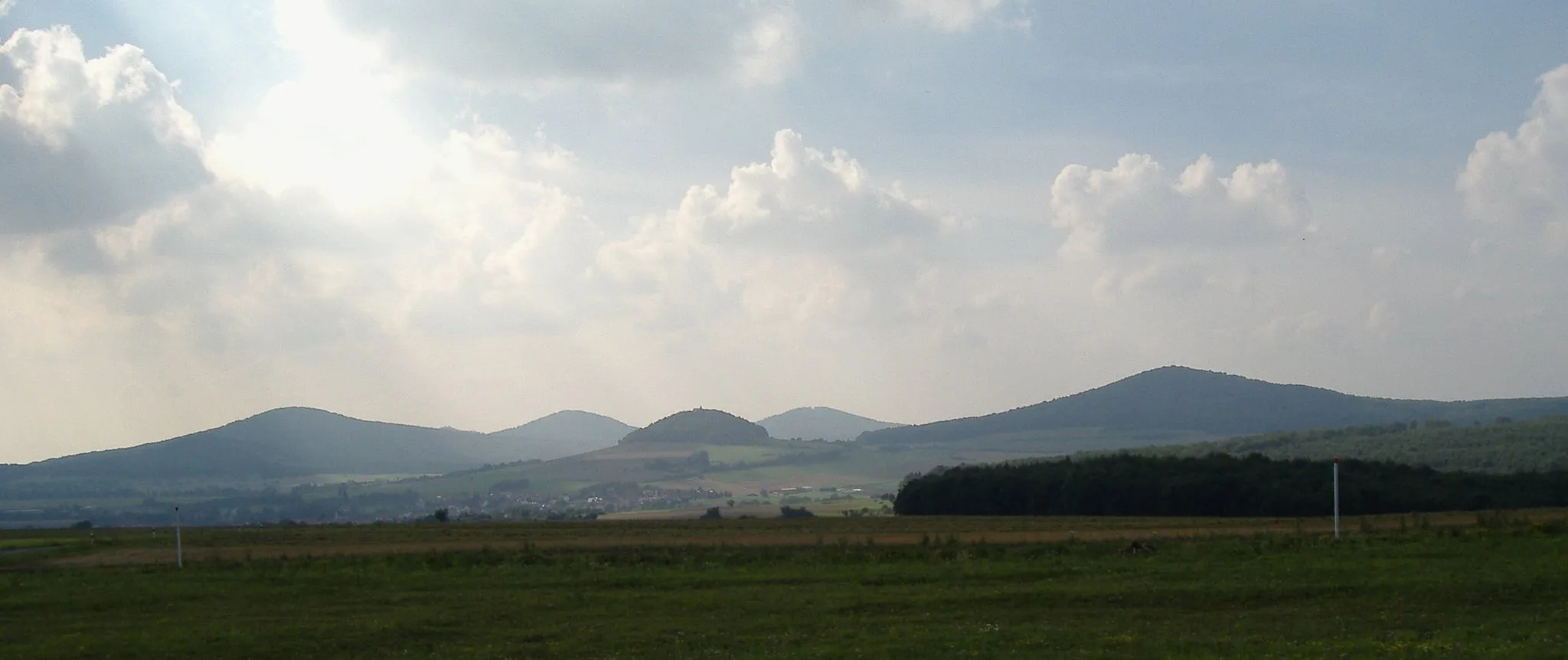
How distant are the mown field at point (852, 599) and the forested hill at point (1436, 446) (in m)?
67.8

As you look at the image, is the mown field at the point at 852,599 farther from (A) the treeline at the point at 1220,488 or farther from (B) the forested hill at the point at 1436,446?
(B) the forested hill at the point at 1436,446

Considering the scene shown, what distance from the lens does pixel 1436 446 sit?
124000 millimetres

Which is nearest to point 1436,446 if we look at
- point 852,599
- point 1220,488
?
point 1220,488

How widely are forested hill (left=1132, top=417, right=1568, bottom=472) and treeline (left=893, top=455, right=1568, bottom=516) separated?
1569 cm

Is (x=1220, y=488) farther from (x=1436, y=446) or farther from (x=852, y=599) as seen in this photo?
(x=1436, y=446)

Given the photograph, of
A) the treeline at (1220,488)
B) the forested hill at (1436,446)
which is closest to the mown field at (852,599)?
the treeline at (1220,488)

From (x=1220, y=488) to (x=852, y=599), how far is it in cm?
5561

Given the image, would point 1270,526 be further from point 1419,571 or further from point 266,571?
point 266,571

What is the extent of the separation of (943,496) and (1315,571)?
63.1m

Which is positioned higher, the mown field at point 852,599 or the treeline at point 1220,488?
the mown field at point 852,599

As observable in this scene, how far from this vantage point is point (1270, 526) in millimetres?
48219

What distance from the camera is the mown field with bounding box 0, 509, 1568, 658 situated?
2053 centimetres

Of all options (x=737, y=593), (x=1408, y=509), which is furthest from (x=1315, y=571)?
(x=1408, y=509)

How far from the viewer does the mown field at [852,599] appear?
20531 mm
